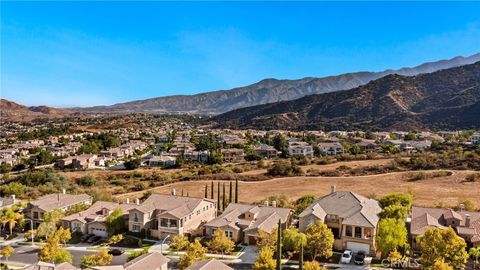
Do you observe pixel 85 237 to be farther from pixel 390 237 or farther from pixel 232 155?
pixel 232 155

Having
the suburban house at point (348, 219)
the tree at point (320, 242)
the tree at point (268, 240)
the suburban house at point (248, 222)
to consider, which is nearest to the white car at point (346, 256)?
the tree at point (320, 242)

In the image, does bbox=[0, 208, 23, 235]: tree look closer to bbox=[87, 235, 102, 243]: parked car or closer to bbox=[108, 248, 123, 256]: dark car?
bbox=[87, 235, 102, 243]: parked car

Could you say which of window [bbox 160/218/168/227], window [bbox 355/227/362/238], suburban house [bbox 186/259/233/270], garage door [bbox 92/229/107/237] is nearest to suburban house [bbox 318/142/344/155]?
window [bbox 355/227/362/238]

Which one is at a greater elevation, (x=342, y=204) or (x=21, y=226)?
(x=342, y=204)

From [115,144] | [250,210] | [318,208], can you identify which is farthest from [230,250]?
[115,144]

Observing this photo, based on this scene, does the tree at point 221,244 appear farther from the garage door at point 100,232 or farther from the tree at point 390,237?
the garage door at point 100,232

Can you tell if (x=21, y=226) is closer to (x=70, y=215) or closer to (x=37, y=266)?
(x=70, y=215)
